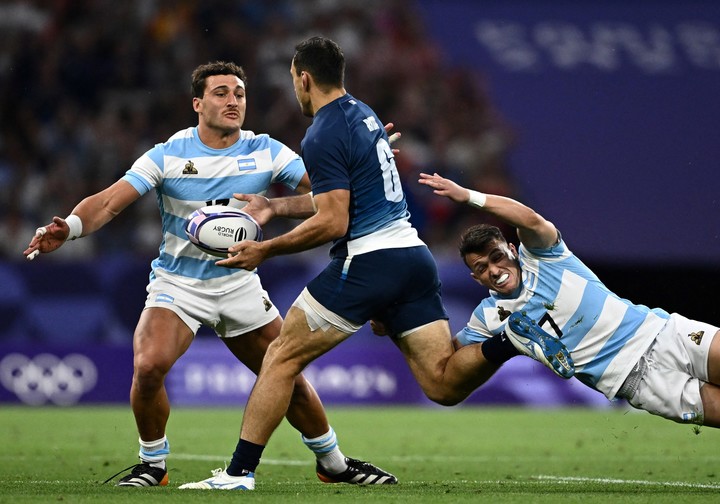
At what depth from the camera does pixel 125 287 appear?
15719mm

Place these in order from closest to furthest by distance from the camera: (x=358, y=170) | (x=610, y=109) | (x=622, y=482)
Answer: (x=358, y=170) < (x=622, y=482) < (x=610, y=109)

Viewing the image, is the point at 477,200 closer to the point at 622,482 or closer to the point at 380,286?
the point at 380,286

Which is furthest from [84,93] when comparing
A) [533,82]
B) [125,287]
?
[533,82]

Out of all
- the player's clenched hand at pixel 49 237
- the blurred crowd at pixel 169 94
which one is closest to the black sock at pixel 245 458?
the player's clenched hand at pixel 49 237

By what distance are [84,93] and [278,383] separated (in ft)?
42.1

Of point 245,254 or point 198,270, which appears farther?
point 198,270

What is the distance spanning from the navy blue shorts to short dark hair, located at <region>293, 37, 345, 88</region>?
1031 millimetres

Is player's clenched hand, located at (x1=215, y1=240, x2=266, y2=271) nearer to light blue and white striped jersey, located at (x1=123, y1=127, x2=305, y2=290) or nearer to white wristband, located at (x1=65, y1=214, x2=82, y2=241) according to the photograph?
light blue and white striped jersey, located at (x1=123, y1=127, x2=305, y2=290)

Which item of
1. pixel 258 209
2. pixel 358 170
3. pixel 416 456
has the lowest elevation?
pixel 416 456

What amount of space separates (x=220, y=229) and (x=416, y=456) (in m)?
3.45

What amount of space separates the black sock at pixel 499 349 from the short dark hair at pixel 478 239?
1.72 feet

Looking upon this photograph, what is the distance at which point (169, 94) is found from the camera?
60.9 ft

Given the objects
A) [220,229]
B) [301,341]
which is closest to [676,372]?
[301,341]

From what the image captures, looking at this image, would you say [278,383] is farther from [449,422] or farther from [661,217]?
[661,217]
